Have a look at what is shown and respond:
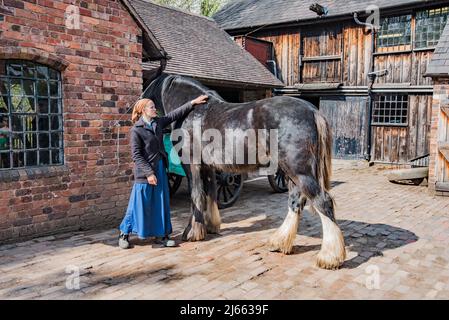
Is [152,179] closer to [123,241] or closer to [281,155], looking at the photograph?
[123,241]

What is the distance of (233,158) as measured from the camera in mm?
5066

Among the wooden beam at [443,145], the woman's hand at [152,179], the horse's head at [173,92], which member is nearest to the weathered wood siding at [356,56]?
the wooden beam at [443,145]

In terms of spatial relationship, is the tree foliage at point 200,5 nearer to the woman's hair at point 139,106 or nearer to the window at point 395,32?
the window at point 395,32

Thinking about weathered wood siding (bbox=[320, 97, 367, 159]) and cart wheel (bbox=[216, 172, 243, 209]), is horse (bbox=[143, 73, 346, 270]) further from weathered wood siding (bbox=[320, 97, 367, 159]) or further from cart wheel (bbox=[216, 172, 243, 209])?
weathered wood siding (bbox=[320, 97, 367, 159])

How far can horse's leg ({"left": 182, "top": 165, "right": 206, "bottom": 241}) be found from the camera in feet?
17.6

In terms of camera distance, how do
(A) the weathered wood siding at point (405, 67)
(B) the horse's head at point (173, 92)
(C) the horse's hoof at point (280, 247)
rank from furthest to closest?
(A) the weathered wood siding at point (405, 67), (B) the horse's head at point (173, 92), (C) the horse's hoof at point (280, 247)

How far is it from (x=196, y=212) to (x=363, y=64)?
1242 centimetres

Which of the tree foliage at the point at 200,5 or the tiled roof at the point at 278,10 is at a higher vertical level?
the tree foliage at the point at 200,5

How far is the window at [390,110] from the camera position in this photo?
14.6 metres

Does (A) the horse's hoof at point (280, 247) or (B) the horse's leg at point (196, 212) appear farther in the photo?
(B) the horse's leg at point (196, 212)

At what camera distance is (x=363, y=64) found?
15.4m

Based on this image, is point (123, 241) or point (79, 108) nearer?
point (123, 241)

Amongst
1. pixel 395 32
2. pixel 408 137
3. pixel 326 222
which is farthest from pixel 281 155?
pixel 395 32

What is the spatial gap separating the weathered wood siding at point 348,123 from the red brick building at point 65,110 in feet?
35.4
